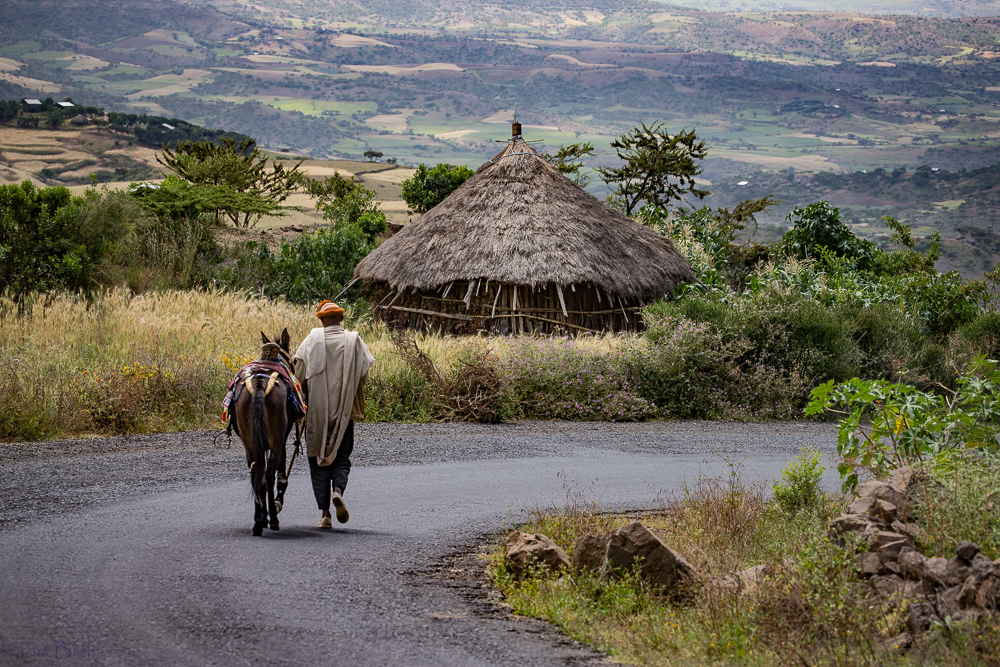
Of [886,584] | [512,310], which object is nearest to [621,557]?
[886,584]

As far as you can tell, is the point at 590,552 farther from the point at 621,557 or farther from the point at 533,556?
the point at 533,556

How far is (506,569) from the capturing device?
6.92m

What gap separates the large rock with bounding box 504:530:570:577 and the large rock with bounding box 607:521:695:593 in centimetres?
56

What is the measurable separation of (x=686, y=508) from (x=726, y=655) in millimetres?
3171

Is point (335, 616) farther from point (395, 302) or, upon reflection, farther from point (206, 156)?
point (206, 156)

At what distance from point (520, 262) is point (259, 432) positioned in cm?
1265

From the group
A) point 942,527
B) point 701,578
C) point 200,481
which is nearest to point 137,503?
point 200,481

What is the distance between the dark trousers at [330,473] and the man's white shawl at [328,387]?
107 mm

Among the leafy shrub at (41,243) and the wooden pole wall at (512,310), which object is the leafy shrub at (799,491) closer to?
the wooden pole wall at (512,310)

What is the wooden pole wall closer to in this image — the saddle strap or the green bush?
the green bush

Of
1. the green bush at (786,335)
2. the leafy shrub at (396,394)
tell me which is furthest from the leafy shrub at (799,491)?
the green bush at (786,335)

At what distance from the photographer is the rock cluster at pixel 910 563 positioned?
16.9 ft

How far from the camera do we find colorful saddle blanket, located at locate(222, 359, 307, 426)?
24.8 feet

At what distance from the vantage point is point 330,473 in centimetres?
812
